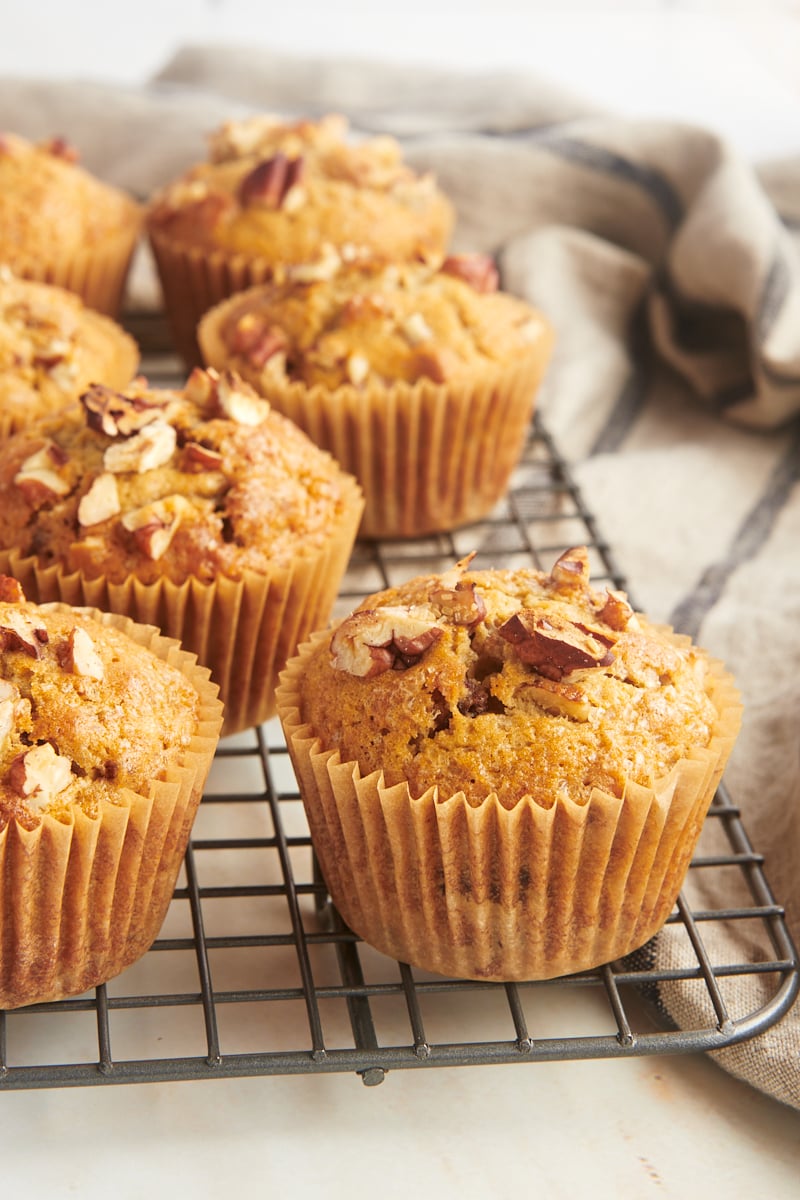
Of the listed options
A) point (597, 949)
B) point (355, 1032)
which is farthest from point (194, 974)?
point (597, 949)

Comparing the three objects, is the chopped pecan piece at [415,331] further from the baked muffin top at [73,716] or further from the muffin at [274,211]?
the baked muffin top at [73,716]

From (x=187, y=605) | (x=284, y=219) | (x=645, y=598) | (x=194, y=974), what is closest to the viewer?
(x=194, y=974)

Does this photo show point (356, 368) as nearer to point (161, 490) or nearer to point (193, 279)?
point (161, 490)

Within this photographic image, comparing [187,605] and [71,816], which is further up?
[71,816]

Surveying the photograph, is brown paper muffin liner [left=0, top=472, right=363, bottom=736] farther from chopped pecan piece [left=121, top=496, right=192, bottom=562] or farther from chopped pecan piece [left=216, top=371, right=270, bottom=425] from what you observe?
chopped pecan piece [left=216, top=371, right=270, bottom=425]

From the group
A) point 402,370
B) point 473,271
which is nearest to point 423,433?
point 402,370

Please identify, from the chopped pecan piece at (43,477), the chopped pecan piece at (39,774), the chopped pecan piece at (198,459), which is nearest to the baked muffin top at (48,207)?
the chopped pecan piece at (43,477)

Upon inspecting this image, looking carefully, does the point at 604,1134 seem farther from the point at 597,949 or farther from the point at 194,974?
the point at 194,974
